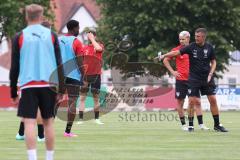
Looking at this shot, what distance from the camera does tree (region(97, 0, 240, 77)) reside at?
1801 inches

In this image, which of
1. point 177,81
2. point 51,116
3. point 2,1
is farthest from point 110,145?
point 2,1

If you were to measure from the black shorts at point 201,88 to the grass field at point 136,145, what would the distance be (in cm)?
87

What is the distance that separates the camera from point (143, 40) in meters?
48.4

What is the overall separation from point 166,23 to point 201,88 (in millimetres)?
28835

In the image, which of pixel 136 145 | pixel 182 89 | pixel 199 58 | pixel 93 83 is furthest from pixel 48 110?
pixel 93 83

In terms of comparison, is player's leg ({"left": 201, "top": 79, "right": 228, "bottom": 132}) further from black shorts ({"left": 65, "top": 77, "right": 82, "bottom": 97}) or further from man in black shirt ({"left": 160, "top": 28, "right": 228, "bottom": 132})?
black shorts ({"left": 65, "top": 77, "right": 82, "bottom": 97})

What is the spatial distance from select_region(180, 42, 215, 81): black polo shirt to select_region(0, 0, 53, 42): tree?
35.0 m

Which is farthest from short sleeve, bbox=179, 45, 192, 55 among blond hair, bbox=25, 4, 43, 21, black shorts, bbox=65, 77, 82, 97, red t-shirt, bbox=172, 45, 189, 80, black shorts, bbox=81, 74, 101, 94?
blond hair, bbox=25, 4, 43, 21

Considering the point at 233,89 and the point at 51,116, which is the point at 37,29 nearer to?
the point at 51,116

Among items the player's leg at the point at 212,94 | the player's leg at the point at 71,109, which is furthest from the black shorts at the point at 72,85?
the player's leg at the point at 212,94

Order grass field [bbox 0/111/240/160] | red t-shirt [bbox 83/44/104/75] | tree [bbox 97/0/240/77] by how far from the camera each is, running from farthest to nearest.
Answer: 1. tree [bbox 97/0/240/77]
2. red t-shirt [bbox 83/44/104/75]
3. grass field [bbox 0/111/240/160]

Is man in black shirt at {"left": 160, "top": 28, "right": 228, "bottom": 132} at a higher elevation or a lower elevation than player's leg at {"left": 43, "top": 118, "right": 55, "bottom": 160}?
higher

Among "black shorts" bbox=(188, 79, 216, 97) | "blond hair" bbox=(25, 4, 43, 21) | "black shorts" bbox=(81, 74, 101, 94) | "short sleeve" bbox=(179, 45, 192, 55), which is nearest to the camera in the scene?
"blond hair" bbox=(25, 4, 43, 21)

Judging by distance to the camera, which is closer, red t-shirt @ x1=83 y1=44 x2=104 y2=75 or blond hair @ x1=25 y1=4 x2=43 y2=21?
blond hair @ x1=25 y1=4 x2=43 y2=21
